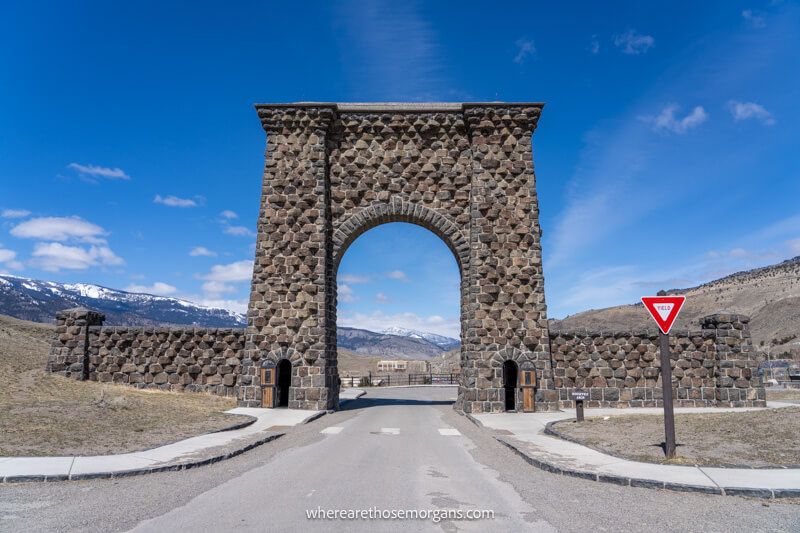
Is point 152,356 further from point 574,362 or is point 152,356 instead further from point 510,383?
point 574,362

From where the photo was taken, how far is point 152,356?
2053cm

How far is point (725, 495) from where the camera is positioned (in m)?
6.91

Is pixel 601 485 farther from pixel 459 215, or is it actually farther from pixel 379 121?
pixel 379 121

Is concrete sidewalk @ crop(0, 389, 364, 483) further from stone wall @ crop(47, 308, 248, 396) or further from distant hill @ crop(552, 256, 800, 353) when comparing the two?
distant hill @ crop(552, 256, 800, 353)

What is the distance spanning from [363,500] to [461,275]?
49.0 feet

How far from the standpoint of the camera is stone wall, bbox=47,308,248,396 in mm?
20250

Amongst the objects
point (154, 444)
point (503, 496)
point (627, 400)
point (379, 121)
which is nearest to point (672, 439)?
point (503, 496)

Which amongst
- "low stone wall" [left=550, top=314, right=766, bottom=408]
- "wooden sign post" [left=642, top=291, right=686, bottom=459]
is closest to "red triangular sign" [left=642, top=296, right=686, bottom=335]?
"wooden sign post" [left=642, top=291, right=686, bottom=459]

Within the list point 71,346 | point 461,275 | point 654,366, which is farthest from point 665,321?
point 71,346

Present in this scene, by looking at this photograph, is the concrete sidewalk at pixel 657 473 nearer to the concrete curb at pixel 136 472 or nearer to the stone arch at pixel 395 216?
the concrete curb at pixel 136 472

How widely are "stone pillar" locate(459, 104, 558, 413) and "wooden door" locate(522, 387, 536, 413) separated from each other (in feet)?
0.69

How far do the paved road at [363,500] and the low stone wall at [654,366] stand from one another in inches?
407

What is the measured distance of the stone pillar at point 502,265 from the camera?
62.6ft

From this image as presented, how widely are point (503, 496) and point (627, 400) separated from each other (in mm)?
14056
